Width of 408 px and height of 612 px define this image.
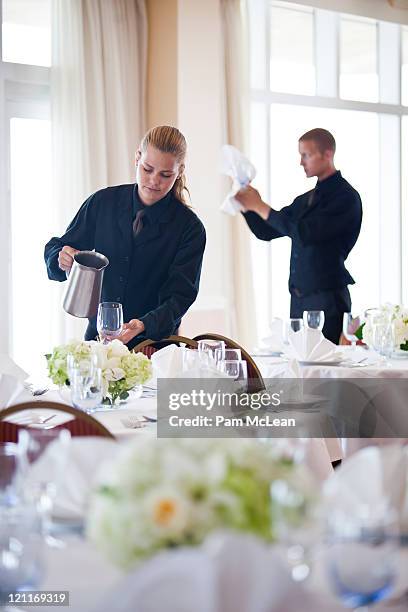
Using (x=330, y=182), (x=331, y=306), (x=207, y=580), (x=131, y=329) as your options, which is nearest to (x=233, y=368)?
(x=131, y=329)

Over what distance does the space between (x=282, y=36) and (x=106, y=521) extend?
621 cm

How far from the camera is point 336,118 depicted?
6.98m

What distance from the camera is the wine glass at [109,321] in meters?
2.64

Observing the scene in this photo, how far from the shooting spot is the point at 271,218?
4855 mm

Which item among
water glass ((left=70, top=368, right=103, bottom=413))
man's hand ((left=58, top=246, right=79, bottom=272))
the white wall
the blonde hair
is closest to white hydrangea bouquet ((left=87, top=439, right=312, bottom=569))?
water glass ((left=70, top=368, right=103, bottom=413))

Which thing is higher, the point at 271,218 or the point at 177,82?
the point at 177,82

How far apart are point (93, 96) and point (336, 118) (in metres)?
2.30

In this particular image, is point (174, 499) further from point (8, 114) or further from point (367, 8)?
point (367, 8)

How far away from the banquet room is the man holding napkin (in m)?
0.01

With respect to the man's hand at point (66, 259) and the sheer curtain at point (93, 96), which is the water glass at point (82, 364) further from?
the sheer curtain at point (93, 96)

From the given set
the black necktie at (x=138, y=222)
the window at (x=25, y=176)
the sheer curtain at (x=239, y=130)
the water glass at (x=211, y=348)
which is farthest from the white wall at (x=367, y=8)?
the water glass at (x=211, y=348)

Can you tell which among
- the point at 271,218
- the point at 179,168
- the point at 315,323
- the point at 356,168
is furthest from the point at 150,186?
the point at 356,168

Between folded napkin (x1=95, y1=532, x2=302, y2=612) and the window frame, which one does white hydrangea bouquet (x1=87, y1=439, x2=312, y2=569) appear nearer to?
folded napkin (x1=95, y1=532, x2=302, y2=612)

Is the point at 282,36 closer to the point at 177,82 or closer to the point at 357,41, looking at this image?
the point at 357,41
